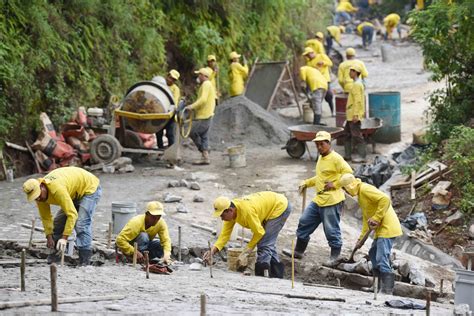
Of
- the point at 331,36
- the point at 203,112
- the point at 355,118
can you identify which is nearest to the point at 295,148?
the point at 355,118

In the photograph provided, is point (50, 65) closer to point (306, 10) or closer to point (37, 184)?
point (37, 184)

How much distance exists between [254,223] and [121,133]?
7571 mm

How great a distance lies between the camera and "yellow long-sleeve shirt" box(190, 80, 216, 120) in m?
Answer: 19.9

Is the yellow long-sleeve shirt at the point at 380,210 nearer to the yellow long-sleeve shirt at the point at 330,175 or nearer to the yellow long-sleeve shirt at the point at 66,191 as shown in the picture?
the yellow long-sleeve shirt at the point at 330,175

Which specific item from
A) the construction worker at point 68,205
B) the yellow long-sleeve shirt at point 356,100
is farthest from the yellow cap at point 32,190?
the yellow long-sleeve shirt at point 356,100

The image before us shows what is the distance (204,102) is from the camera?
65.5 feet

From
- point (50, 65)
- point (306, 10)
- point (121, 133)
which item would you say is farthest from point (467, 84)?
point (306, 10)

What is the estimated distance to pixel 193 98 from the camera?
80.8 feet

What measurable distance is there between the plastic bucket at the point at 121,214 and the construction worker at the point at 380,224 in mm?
3236

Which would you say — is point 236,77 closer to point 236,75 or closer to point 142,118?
point 236,75

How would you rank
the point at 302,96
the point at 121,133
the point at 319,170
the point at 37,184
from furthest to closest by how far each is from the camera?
the point at 302,96 → the point at 121,133 → the point at 319,170 → the point at 37,184

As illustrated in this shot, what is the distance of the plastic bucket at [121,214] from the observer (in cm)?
1490

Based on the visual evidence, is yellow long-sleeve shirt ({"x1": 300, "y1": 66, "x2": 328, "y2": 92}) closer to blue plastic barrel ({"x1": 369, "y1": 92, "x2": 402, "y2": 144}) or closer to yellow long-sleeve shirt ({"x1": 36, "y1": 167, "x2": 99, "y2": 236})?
blue plastic barrel ({"x1": 369, "y1": 92, "x2": 402, "y2": 144})

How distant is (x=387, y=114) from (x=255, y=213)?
9989 millimetres
